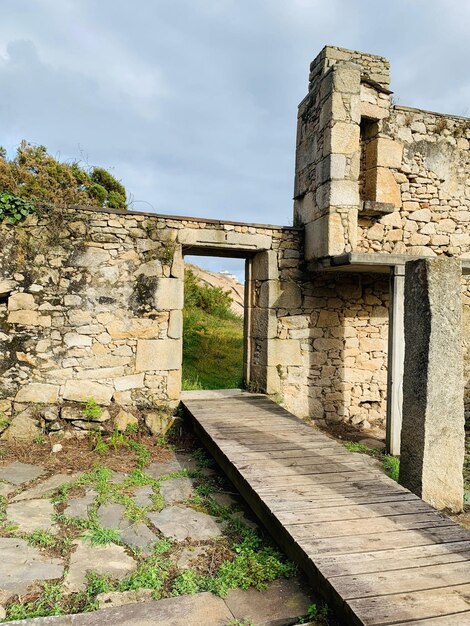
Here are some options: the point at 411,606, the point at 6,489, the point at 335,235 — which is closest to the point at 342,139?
the point at 335,235

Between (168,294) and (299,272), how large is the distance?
6.56 feet

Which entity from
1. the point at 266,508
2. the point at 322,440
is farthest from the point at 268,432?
the point at 266,508

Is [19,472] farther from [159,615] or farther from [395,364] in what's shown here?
[395,364]

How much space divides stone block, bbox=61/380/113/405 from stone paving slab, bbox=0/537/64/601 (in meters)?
2.38

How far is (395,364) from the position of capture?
579cm

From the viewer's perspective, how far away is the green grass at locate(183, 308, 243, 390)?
8062mm

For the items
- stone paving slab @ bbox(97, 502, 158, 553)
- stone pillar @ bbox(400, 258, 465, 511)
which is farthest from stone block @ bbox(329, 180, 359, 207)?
stone paving slab @ bbox(97, 502, 158, 553)

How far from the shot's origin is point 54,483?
4352 millimetres

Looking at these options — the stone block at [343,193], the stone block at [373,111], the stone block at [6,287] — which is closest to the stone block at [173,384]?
the stone block at [6,287]

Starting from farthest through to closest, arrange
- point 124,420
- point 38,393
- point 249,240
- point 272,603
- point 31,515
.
A: point 249,240, point 124,420, point 38,393, point 31,515, point 272,603

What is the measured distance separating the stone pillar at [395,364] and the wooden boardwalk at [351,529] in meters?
1.54

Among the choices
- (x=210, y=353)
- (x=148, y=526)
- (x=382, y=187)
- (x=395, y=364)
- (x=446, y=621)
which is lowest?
(x=148, y=526)

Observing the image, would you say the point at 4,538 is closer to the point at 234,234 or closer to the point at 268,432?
the point at 268,432

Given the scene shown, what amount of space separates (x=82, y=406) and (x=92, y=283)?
5.16 feet
